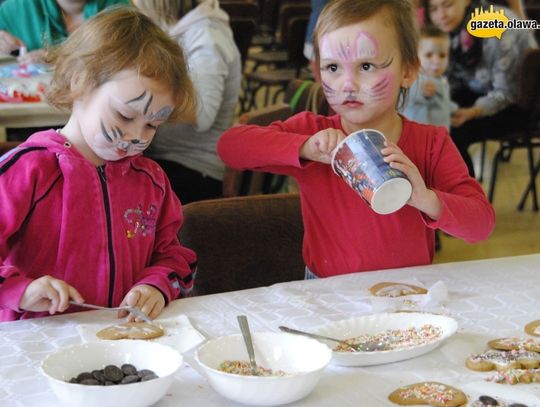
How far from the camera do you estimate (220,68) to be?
120 inches

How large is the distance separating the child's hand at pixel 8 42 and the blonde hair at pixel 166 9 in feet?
2.66

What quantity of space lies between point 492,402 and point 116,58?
34.0 inches

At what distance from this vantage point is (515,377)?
1.20m

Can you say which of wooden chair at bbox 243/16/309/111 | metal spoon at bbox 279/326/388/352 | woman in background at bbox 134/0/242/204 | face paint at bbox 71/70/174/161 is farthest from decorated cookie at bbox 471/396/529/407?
wooden chair at bbox 243/16/309/111

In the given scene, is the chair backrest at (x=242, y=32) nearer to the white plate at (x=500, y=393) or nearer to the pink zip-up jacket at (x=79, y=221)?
the pink zip-up jacket at (x=79, y=221)

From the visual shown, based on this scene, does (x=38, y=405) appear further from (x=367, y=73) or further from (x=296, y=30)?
(x=296, y=30)

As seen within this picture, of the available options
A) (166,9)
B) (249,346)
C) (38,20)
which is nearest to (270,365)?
(249,346)

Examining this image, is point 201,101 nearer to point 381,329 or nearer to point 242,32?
point 381,329

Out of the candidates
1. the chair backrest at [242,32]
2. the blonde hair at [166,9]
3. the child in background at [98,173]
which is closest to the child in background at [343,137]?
the child in background at [98,173]

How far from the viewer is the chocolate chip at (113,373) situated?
115cm

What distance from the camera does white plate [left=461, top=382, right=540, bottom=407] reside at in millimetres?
1139

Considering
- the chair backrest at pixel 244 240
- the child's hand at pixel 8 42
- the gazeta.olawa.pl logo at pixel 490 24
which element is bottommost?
the chair backrest at pixel 244 240

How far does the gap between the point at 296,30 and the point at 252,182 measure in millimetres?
3343

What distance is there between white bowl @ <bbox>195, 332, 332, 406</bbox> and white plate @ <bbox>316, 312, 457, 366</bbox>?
0.06 meters
